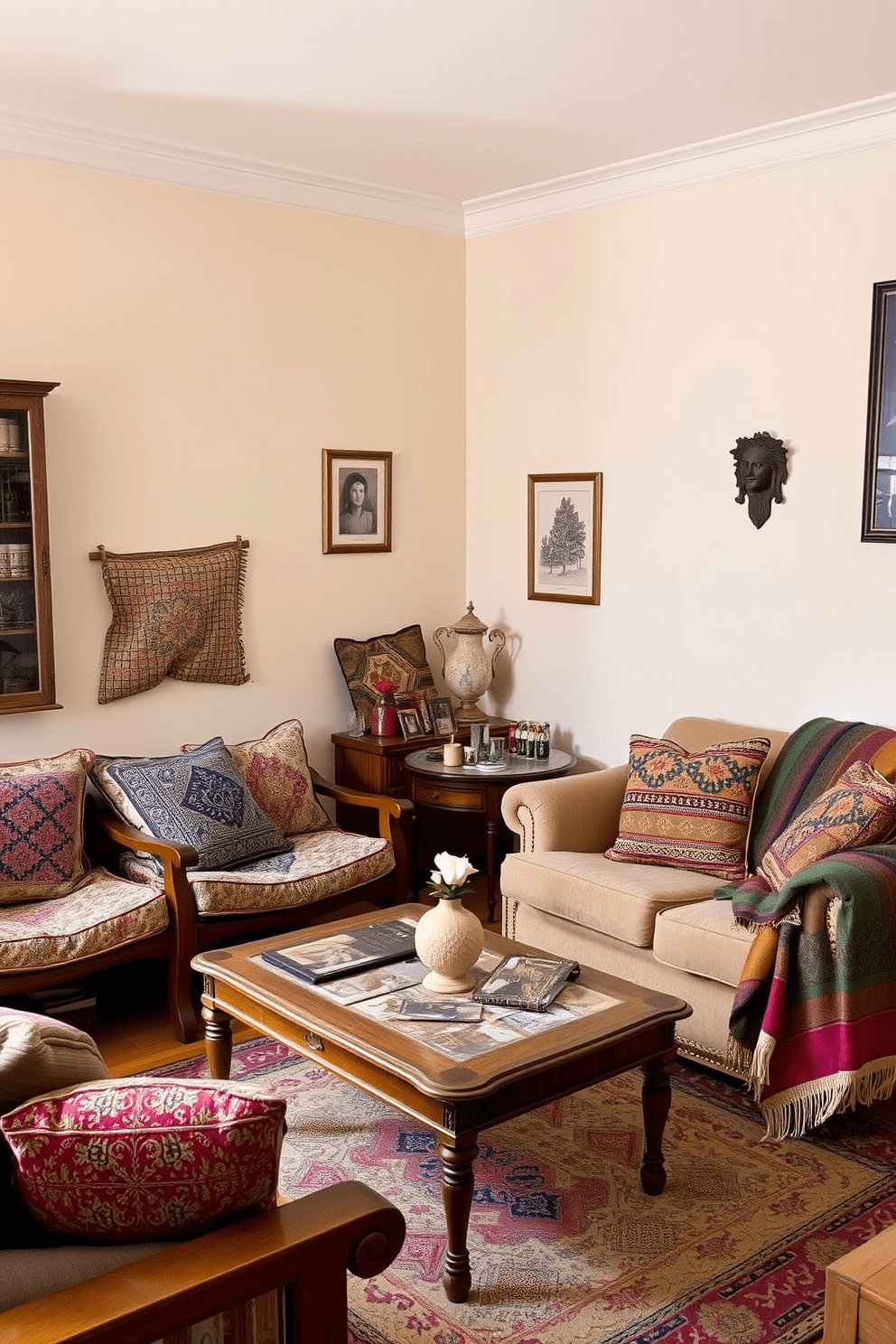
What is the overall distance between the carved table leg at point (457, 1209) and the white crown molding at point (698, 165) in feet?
11.0

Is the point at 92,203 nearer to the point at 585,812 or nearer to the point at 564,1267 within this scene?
the point at 585,812

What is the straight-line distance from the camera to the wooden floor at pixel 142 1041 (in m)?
3.71

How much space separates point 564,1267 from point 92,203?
3.73 meters

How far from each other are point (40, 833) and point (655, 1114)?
2123mm

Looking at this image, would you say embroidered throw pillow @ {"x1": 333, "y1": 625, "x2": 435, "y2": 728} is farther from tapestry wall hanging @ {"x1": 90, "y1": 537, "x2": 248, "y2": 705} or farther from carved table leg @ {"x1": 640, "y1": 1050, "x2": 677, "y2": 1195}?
carved table leg @ {"x1": 640, "y1": 1050, "x2": 677, "y2": 1195}

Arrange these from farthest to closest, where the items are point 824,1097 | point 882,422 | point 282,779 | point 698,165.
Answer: point 282,779 → point 698,165 → point 882,422 → point 824,1097

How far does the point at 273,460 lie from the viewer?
16.3ft

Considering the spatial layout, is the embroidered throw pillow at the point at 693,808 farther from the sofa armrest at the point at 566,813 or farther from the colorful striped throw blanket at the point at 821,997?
the colorful striped throw blanket at the point at 821,997

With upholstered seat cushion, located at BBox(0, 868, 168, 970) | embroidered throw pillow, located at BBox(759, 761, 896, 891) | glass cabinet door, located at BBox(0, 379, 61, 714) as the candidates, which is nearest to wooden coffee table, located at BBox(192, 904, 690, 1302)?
upholstered seat cushion, located at BBox(0, 868, 168, 970)

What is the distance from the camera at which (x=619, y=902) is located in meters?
3.74

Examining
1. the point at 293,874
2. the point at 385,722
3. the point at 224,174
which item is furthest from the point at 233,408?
the point at 293,874

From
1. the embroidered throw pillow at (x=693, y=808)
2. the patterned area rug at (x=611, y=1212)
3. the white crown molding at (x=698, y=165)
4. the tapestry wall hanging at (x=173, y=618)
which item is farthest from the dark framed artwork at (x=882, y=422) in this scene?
the tapestry wall hanging at (x=173, y=618)

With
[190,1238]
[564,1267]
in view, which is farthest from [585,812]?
[190,1238]

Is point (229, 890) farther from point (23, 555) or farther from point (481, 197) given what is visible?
point (481, 197)
